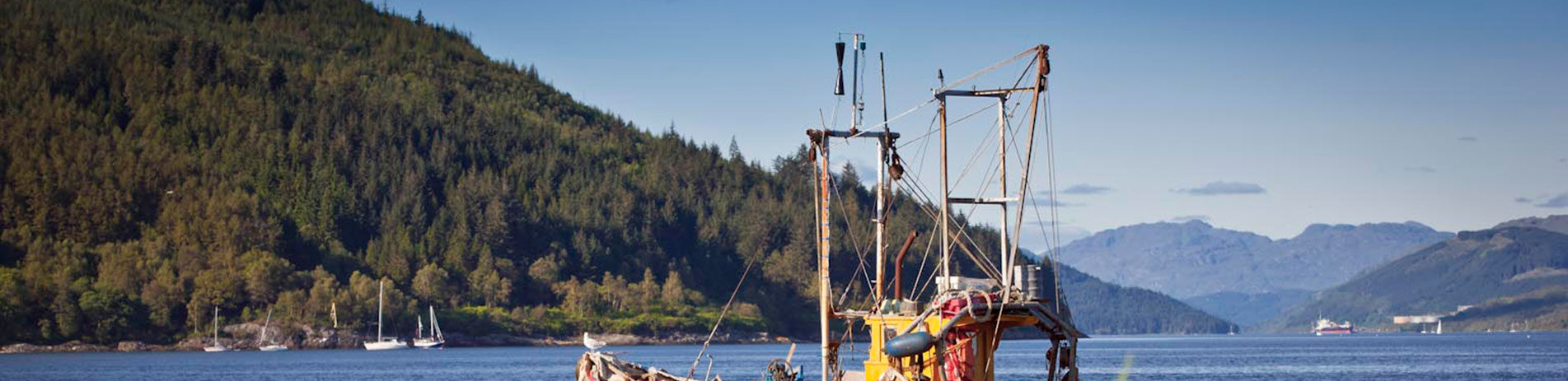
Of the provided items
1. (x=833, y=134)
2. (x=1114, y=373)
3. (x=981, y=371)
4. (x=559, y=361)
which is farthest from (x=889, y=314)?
(x=559, y=361)

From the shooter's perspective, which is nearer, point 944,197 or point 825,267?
point 944,197

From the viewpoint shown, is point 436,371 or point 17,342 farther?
point 17,342

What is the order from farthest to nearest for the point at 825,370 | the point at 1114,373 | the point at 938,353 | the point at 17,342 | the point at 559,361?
1. the point at 17,342
2. the point at 559,361
3. the point at 1114,373
4. the point at 825,370
5. the point at 938,353

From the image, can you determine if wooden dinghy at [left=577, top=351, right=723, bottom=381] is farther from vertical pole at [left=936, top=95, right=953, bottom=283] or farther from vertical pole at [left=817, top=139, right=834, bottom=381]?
vertical pole at [left=936, top=95, right=953, bottom=283]

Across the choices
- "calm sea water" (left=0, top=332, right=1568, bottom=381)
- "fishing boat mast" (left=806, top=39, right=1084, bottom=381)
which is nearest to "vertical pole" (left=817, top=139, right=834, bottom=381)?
"fishing boat mast" (left=806, top=39, right=1084, bottom=381)

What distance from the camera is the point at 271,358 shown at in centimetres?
18138

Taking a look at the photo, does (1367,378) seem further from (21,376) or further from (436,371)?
(21,376)

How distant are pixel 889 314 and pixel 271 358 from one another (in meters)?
140

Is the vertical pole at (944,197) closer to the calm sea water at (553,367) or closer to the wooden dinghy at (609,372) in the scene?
the wooden dinghy at (609,372)

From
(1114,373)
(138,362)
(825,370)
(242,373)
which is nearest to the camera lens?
(825,370)

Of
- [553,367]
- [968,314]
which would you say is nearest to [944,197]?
[968,314]

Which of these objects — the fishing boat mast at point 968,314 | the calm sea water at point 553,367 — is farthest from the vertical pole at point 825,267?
the calm sea water at point 553,367

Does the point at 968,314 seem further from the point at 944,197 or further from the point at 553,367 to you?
the point at 553,367

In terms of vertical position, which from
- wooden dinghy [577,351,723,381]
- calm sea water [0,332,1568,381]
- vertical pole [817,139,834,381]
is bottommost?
calm sea water [0,332,1568,381]
